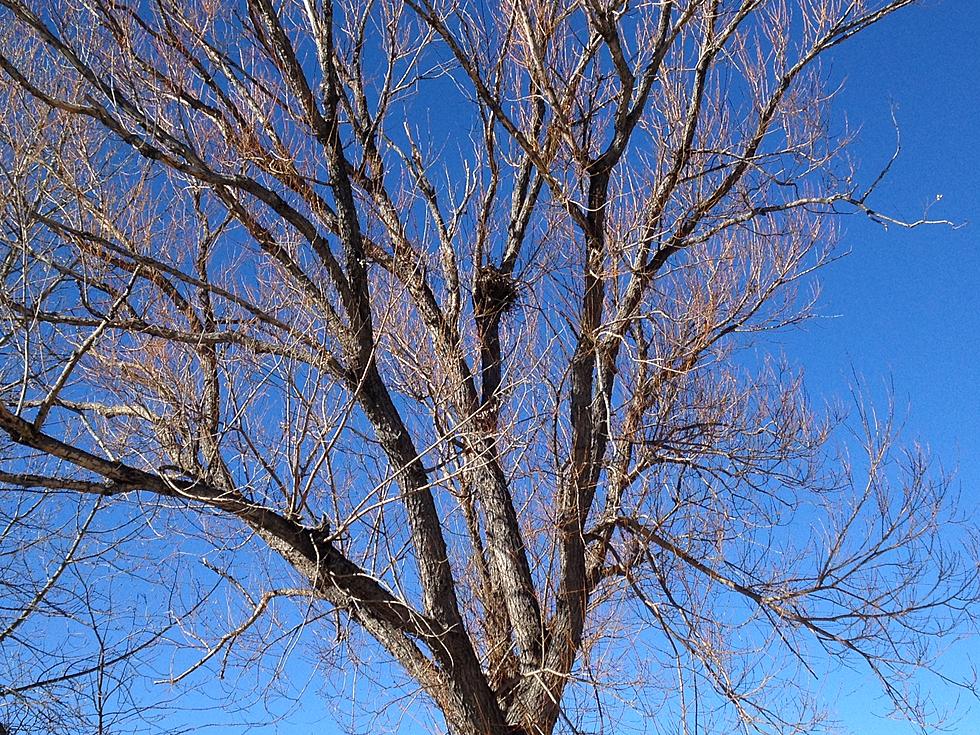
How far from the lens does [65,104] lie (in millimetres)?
3936

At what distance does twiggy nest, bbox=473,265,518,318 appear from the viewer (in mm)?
5688

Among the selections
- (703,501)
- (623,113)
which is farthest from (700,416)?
(623,113)

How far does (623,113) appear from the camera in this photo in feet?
17.4

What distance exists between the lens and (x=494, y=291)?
18.8 feet

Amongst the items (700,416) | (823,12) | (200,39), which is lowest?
(700,416)

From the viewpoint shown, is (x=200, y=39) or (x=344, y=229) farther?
(x=200, y=39)

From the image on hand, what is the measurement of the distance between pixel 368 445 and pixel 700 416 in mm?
1992

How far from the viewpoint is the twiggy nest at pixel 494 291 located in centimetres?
569

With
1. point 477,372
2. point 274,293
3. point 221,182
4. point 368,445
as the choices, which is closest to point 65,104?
point 221,182

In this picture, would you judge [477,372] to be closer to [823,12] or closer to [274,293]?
[274,293]

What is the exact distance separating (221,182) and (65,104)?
729 mm

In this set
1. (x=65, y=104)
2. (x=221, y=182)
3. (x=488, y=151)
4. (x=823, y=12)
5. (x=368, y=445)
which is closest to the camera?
(x=65, y=104)

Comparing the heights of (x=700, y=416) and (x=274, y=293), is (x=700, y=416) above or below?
below

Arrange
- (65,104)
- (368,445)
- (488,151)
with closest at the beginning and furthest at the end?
(65,104)
(368,445)
(488,151)
